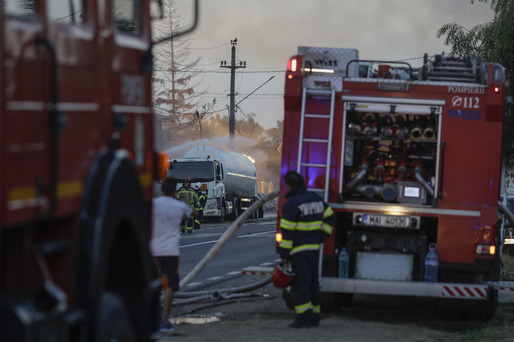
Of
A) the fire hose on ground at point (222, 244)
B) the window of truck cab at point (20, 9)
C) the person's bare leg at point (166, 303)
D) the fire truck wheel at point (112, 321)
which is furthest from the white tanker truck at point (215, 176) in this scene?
the window of truck cab at point (20, 9)

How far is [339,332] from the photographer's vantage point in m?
10.5

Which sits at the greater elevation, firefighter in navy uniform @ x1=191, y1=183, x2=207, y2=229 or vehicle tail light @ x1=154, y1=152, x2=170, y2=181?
vehicle tail light @ x1=154, y1=152, x2=170, y2=181

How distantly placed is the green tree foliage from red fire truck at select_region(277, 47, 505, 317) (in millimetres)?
13717

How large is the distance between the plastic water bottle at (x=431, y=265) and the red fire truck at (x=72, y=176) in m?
6.15

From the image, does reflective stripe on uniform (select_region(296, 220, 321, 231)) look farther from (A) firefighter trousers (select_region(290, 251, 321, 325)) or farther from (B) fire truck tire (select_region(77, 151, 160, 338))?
(B) fire truck tire (select_region(77, 151, 160, 338))

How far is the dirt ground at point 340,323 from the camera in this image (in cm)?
1016

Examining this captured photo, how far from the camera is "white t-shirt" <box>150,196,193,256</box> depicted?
10469 mm

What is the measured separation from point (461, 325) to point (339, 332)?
1928 millimetres

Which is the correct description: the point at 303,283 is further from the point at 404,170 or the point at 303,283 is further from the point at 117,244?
the point at 117,244

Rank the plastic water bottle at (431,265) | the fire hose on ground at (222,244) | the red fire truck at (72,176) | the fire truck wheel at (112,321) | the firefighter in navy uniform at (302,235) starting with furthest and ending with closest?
the fire hose on ground at (222,244), the plastic water bottle at (431,265), the firefighter in navy uniform at (302,235), the fire truck wheel at (112,321), the red fire truck at (72,176)

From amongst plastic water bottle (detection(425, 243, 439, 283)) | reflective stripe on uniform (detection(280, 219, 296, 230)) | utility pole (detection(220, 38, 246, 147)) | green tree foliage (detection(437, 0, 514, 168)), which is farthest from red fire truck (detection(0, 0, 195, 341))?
utility pole (detection(220, 38, 246, 147))

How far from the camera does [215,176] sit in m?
40.2

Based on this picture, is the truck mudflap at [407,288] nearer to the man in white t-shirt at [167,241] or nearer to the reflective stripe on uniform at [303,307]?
the reflective stripe on uniform at [303,307]

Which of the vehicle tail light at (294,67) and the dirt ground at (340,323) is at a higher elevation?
the vehicle tail light at (294,67)
